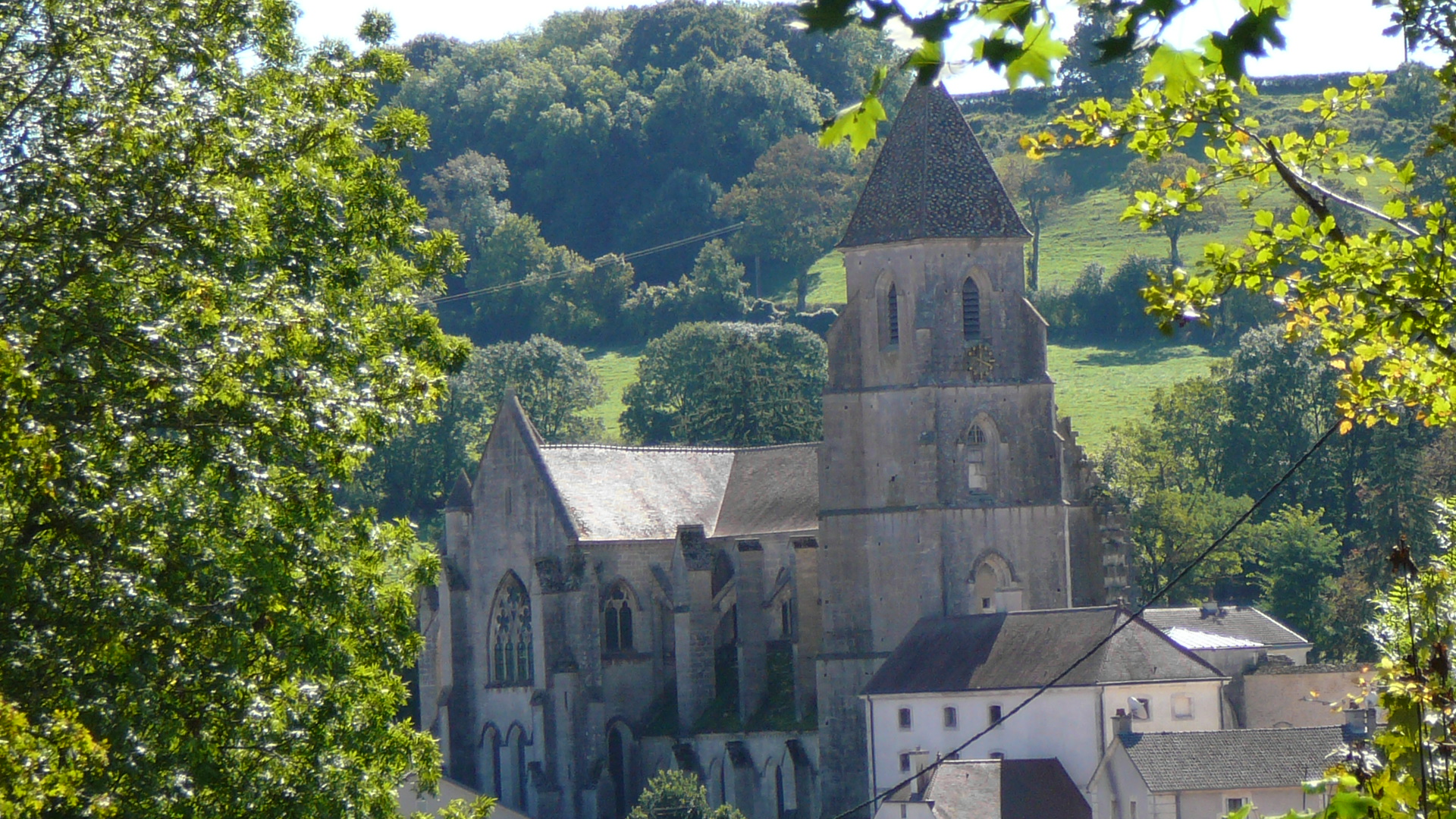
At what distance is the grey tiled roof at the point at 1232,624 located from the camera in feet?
214

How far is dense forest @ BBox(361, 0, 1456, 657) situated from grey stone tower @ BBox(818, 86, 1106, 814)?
27.8 feet

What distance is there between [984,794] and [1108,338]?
226ft

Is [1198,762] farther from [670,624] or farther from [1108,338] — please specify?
[1108,338]

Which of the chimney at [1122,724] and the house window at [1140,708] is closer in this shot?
the chimney at [1122,724]

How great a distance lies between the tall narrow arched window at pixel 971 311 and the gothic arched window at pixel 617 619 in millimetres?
12453

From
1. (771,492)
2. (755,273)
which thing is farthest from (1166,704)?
(755,273)

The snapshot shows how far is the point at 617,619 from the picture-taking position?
2350 inches

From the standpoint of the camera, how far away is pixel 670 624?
5997 centimetres

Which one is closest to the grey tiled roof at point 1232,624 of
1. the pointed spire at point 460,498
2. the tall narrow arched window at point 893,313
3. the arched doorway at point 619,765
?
the tall narrow arched window at point 893,313

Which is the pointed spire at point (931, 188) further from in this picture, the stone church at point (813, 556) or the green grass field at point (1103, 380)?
the green grass field at point (1103, 380)

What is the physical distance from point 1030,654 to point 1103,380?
183ft

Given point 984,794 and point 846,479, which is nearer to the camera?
point 984,794

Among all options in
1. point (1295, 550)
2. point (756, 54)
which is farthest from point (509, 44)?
point (1295, 550)

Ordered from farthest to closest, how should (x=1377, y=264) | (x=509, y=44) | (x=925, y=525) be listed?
(x=509, y=44)
(x=925, y=525)
(x=1377, y=264)
